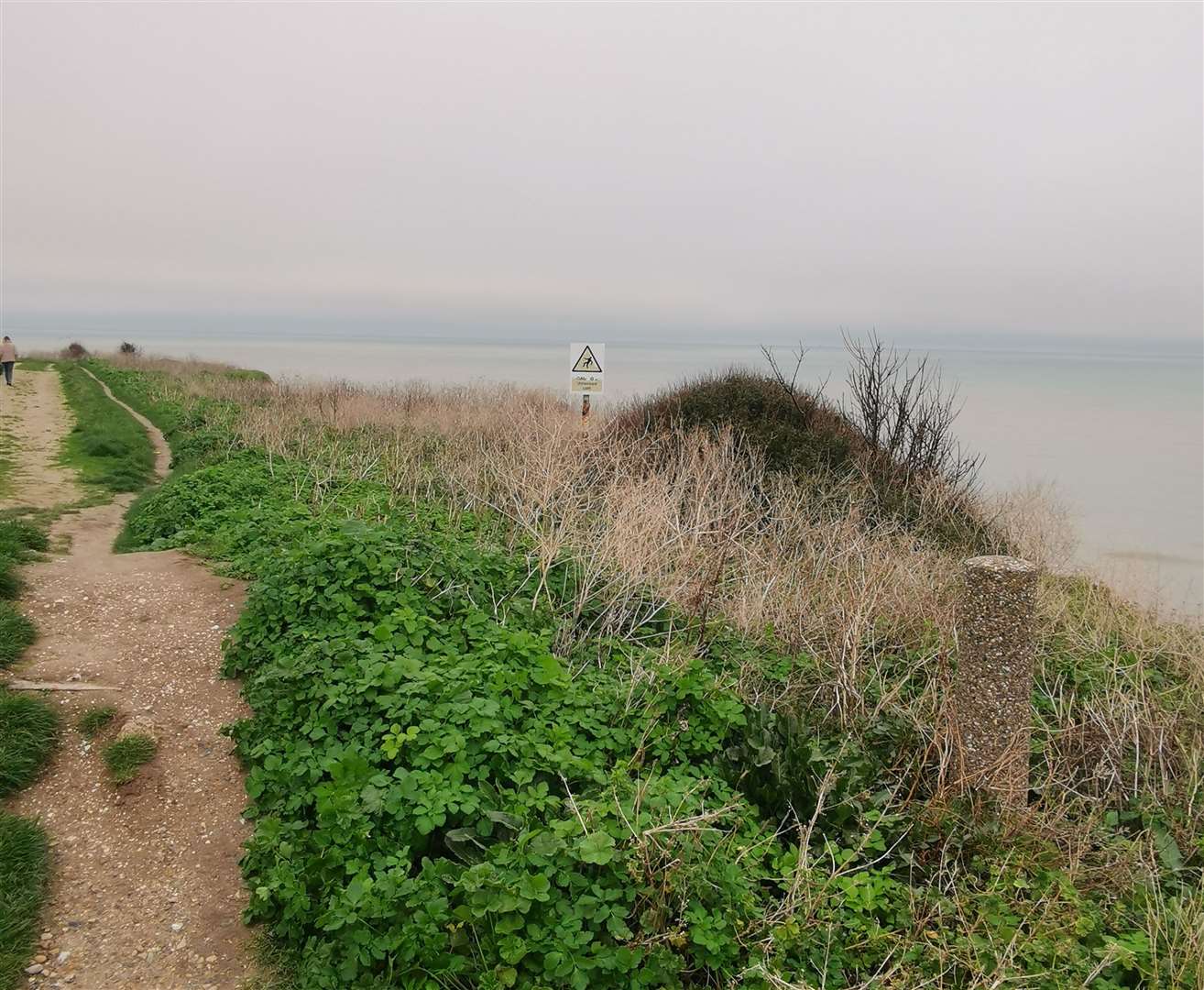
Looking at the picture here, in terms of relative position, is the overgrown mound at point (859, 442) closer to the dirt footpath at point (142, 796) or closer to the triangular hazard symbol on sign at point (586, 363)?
the triangular hazard symbol on sign at point (586, 363)

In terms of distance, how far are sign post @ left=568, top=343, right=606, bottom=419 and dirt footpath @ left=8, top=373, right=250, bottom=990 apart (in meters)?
6.81

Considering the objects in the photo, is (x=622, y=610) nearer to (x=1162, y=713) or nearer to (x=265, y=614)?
(x=265, y=614)

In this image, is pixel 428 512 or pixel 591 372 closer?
pixel 428 512

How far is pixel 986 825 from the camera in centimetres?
334

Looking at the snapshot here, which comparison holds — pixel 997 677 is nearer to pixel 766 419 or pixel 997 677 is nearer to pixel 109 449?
pixel 766 419

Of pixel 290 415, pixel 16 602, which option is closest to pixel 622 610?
pixel 16 602

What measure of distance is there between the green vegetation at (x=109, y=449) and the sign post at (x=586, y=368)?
628 cm

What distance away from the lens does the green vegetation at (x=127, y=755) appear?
147 inches

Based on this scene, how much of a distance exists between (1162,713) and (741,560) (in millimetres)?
3053

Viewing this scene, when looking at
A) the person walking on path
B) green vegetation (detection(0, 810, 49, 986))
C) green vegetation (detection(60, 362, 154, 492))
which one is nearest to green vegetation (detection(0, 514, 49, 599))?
green vegetation (detection(0, 810, 49, 986))

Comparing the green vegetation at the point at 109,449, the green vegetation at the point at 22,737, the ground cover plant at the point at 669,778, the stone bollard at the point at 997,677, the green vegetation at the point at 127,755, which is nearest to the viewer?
the ground cover plant at the point at 669,778

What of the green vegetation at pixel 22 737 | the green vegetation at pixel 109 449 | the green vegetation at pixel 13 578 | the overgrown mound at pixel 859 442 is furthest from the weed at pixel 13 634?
the overgrown mound at pixel 859 442

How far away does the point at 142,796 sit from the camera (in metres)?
3.65

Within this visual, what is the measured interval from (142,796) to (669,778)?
2.58 metres
